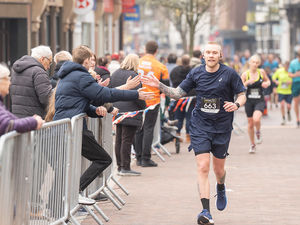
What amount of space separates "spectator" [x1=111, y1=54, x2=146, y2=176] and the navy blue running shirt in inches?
148

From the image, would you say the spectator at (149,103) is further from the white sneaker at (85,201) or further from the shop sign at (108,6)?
the shop sign at (108,6)

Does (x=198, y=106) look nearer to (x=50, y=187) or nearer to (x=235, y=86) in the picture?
(x=235, y=86)

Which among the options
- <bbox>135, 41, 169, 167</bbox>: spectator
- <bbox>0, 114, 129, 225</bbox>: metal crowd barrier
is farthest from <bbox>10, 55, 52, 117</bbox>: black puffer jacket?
<bbox>135, 41, 169, 167</bbox>: spectator

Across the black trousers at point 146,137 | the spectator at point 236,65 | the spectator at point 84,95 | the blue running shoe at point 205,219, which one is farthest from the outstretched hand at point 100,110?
the spectator at point 236,65

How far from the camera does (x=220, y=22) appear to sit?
321 feet

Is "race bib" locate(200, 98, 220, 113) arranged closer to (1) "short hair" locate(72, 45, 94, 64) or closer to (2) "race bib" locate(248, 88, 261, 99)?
(1) "short hair" locate(72, 45, 94, 64)

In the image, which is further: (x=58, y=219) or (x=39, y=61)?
(x=39, y=61)

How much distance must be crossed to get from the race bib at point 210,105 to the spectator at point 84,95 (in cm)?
72

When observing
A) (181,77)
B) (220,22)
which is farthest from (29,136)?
(220,22)

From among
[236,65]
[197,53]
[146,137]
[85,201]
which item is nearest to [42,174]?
[85,201]

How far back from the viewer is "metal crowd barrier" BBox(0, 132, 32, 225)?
5784 mm

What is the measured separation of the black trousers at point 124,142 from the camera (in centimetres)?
1278

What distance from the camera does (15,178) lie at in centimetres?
611

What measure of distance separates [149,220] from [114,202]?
0.83 metres
